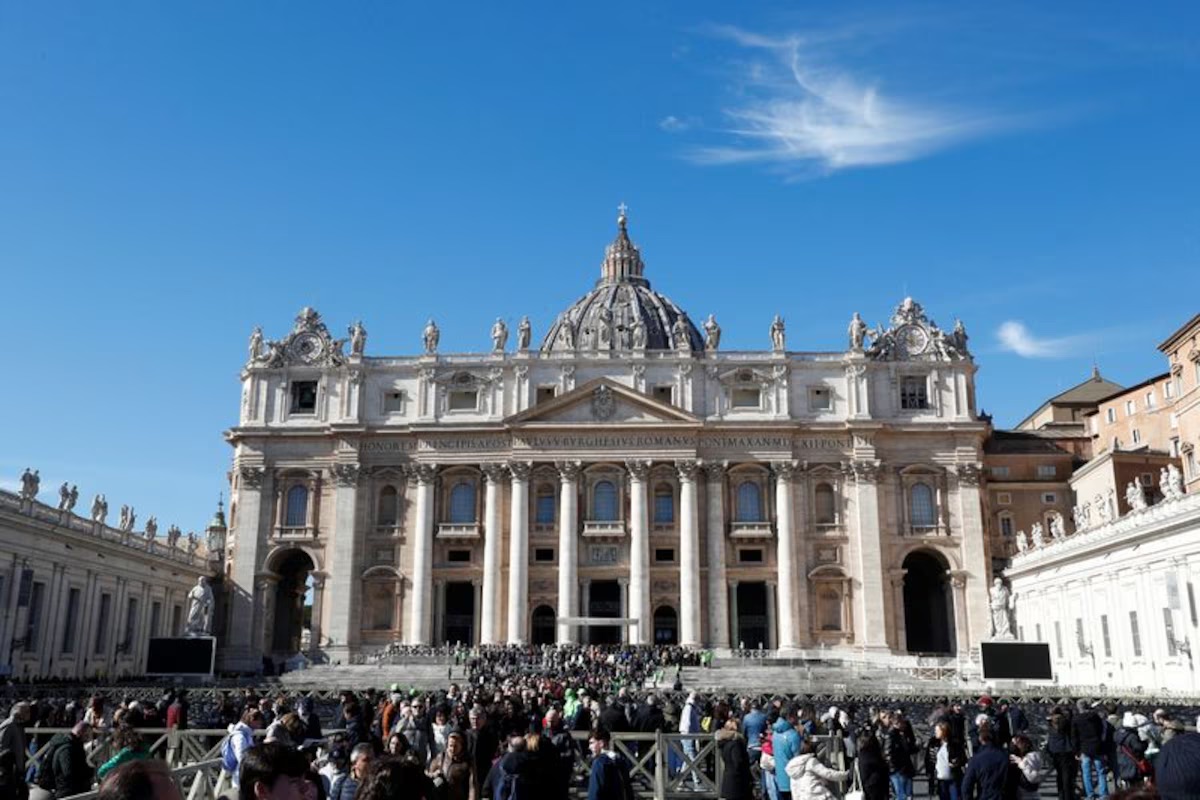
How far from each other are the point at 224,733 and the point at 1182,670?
116ft

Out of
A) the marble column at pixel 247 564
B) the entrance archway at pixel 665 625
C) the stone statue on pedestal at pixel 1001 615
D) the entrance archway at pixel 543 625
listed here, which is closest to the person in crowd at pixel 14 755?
the stone statue on pedestal at pixel 1001 615

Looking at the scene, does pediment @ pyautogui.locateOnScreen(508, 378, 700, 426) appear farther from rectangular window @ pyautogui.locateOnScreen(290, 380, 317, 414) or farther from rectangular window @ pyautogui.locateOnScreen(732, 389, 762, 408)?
rectangular window @ pyautogui.locateOnScreen(290, 380, 317, 414)

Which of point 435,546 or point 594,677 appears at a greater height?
point 435,546

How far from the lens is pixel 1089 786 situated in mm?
17969

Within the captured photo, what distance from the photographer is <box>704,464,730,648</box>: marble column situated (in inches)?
2437

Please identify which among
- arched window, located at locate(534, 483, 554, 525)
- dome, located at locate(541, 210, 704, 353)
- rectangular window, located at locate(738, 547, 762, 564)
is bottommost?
rectangular window, located at locate(738, 547, 762, 564)

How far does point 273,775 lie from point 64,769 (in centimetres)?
647

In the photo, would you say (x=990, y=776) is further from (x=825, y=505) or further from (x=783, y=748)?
(x=825, y=505)

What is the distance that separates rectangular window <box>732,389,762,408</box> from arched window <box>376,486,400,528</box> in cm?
2168

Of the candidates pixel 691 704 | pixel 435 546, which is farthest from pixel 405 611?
pixel 691 704

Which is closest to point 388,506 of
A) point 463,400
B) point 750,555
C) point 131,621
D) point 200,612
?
point 463,400

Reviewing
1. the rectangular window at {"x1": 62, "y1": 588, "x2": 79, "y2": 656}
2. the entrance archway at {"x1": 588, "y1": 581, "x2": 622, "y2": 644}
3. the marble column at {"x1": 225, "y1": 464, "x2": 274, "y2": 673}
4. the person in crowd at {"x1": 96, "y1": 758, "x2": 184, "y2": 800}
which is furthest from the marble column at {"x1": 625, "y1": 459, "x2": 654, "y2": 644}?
the person in crowd at {"x1": 96, "y1": 758, "x2": 184, "y2": 800}

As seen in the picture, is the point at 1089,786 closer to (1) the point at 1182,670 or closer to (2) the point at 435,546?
(1) the point at 1182,670

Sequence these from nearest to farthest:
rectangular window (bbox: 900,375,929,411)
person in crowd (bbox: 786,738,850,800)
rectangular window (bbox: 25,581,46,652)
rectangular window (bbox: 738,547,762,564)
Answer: person in crowd (bbox: 786,738,850,800), rectangular window (bbox: 25,581,46,652), rectangular window (bbox: 738,547,762,564), rectangular window (bbox: 900,375,929,411)
